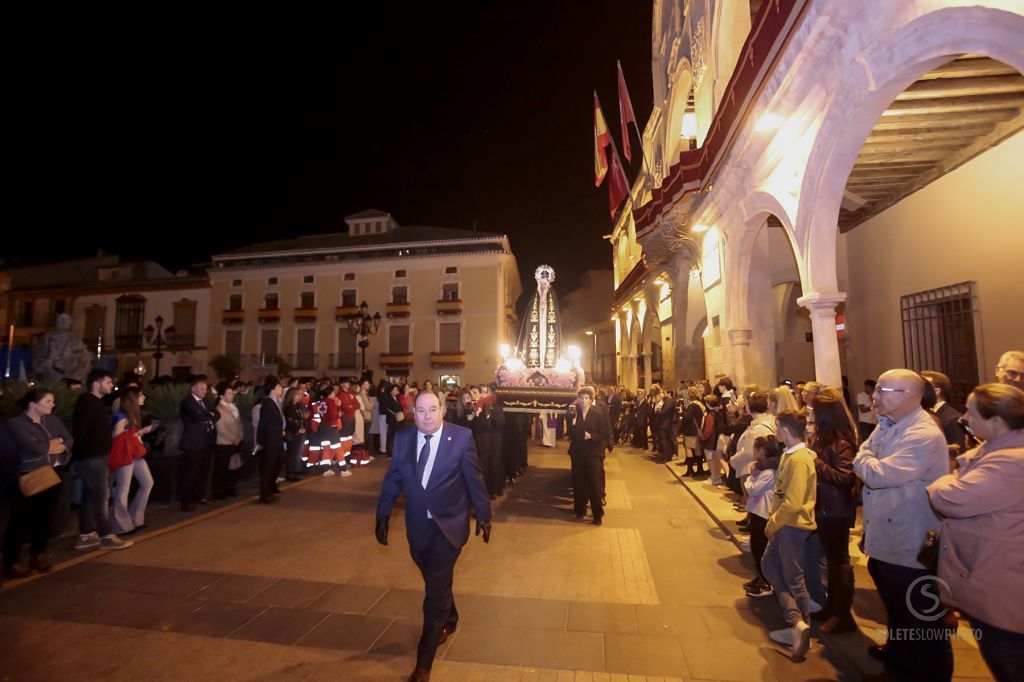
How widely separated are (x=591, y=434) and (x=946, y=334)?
6.52m

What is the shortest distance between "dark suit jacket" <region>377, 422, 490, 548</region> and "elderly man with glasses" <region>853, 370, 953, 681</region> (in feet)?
8.27

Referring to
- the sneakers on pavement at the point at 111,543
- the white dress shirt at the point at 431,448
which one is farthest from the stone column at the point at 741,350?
the sneakers on pavement at the point at 111,543

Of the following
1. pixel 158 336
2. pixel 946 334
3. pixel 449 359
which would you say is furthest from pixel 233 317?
pixel 946 334

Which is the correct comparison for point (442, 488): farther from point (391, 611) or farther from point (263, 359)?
point (263, 359)

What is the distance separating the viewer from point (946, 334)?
343 inches

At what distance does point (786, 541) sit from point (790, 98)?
19.3ft

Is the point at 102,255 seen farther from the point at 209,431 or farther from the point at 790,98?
the point at 790,98

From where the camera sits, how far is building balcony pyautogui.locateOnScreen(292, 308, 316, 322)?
111 feet

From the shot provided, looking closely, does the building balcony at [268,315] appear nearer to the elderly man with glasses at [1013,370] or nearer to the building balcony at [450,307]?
the building balcony at [450,307]

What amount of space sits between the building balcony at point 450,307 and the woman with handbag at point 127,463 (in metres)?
26.4

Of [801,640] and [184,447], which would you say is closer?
[801,640]

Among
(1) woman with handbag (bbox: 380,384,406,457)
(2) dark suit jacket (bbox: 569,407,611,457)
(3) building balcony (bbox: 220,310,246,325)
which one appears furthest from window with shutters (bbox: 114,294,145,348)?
(2) dark suit jacket (bbox: 569,407,611,457)

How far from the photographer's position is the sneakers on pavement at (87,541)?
18.7 feet

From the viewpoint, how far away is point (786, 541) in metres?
3.82
